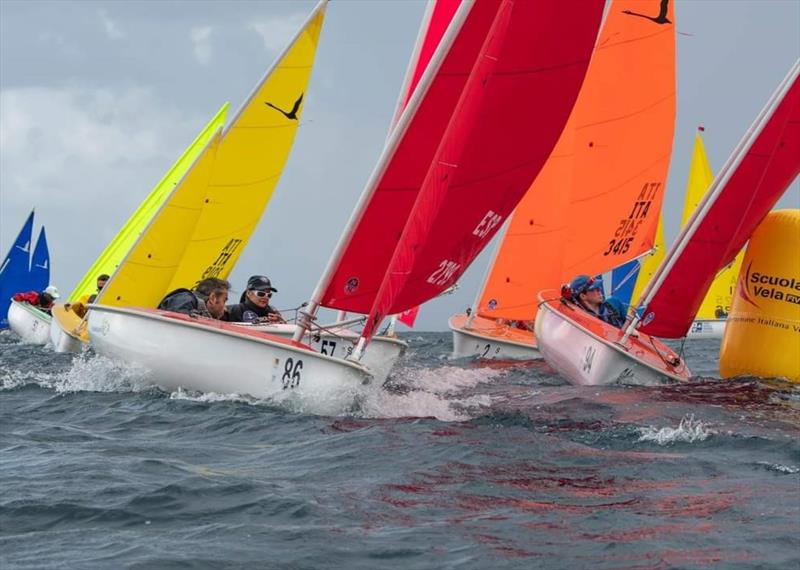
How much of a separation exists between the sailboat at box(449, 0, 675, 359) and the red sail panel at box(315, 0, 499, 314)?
8.44 meters

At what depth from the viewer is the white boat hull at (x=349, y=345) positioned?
1233cm

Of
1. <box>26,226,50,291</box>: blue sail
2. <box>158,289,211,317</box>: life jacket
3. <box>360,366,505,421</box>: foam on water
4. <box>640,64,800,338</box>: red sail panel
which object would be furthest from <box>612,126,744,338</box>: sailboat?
<box>158,289,211,317</box>: life jacket

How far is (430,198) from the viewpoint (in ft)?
34.9

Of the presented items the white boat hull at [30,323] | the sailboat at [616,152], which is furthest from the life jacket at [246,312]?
the white boat hull at [30,323]

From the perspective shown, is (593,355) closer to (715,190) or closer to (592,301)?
(592,301)

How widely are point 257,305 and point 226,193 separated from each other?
4.57 meters

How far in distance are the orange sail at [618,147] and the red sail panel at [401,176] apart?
333 inches

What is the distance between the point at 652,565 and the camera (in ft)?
18.9

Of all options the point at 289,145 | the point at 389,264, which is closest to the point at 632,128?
the point at 289,145

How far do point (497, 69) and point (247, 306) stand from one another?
15.1 feet

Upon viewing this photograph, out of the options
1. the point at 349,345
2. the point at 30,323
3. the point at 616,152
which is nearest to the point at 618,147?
the point at 616,152

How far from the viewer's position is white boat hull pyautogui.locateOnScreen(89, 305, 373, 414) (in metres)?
10.6

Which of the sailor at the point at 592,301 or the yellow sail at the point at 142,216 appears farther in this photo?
the yellow sail at the point at 142,216

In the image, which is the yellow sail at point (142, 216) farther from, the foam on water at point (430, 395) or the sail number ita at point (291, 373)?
the sail number ita at point (291, 373)
